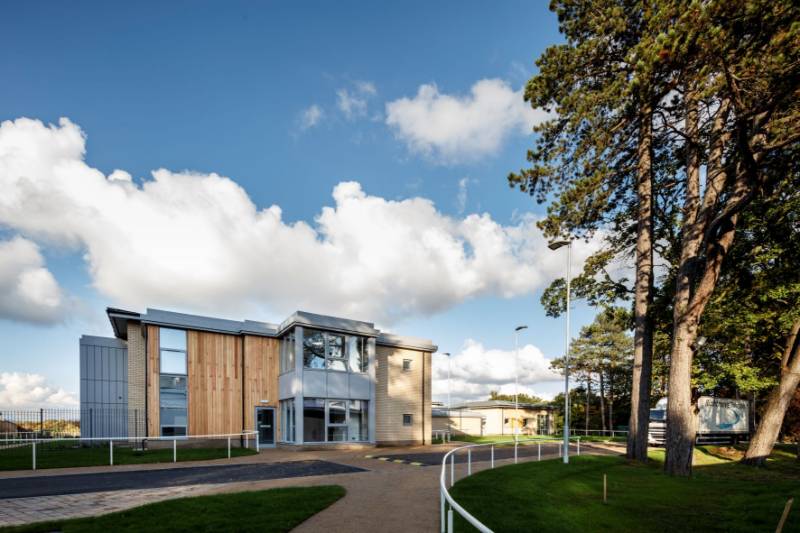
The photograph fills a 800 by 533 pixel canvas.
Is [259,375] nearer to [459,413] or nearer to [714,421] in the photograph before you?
[459,413]

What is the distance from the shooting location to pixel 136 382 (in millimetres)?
22016

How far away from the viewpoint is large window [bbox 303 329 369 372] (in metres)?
24.0

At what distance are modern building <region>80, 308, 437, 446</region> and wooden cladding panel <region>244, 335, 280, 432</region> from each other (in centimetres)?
5

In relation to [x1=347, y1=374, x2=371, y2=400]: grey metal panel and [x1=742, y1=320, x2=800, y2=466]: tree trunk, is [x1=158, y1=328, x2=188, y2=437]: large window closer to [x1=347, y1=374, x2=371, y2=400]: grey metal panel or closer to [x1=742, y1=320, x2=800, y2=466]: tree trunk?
[x1=347, y1=374, x2=371, y2=400]: grey metal panel

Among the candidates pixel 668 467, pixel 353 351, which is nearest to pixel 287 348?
pixel 353 351

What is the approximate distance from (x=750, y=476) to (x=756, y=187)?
1125cm

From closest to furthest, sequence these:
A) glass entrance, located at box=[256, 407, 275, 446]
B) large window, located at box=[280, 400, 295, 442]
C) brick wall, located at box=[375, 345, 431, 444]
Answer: large window, located at box=[280, 400, 295, 442], glass entrance, located at box=[256, 407, 275, 446], brick wall, located at box=[375, 345, 431, 444]

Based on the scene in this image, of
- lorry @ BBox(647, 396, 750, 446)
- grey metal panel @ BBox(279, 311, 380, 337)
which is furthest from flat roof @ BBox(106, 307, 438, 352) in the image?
lorry @ BBox(647, 396, 750, 446)

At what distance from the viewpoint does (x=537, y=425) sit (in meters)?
49.1

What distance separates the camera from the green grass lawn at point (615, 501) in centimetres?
864

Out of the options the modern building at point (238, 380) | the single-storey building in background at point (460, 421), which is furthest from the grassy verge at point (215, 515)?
the single-storey building in background at point (460, 421)

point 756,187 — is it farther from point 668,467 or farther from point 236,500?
Answer: point 236,500

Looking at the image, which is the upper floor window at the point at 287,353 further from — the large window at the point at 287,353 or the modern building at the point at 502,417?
the modern building at the point at 502,417

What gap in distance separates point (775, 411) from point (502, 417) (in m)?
29.3
